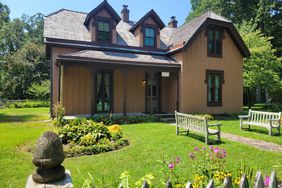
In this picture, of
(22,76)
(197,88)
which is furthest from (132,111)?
(22,76)

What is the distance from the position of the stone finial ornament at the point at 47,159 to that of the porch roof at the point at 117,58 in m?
10.5

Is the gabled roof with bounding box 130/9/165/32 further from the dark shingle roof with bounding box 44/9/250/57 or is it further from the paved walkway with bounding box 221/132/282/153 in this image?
the paved walkway with bounding box 221/132/282/153

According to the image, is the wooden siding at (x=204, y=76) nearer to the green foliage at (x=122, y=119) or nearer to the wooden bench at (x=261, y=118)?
the green foliage at (x=122, y=119)

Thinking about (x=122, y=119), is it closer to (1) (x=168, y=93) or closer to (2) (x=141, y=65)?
(2) (x=141, y=65)

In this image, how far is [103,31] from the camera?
1584cm

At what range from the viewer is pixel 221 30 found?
1712 centimetres

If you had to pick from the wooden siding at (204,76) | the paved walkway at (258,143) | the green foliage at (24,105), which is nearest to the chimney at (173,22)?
the wooden siding at (204,76)

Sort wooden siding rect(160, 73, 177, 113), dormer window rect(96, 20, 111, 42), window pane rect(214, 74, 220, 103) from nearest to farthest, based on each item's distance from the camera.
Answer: dormer window rect(96, 20, 111, 42)
wooden siding rect(160, 73, 177, 113)
window pane rect(214, 74, 220, 103)

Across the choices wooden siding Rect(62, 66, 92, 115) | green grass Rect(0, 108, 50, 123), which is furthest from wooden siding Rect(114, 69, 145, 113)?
green grass Rect(0, 108, 50, 123)

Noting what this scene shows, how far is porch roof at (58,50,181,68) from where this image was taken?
1261cm

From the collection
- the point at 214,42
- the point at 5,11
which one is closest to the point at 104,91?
the point at 214,42

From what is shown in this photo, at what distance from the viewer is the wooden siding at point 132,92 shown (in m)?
15.5

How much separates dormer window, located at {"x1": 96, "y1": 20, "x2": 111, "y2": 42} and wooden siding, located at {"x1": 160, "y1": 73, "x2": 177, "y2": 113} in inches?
204

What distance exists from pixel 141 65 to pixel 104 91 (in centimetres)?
311
